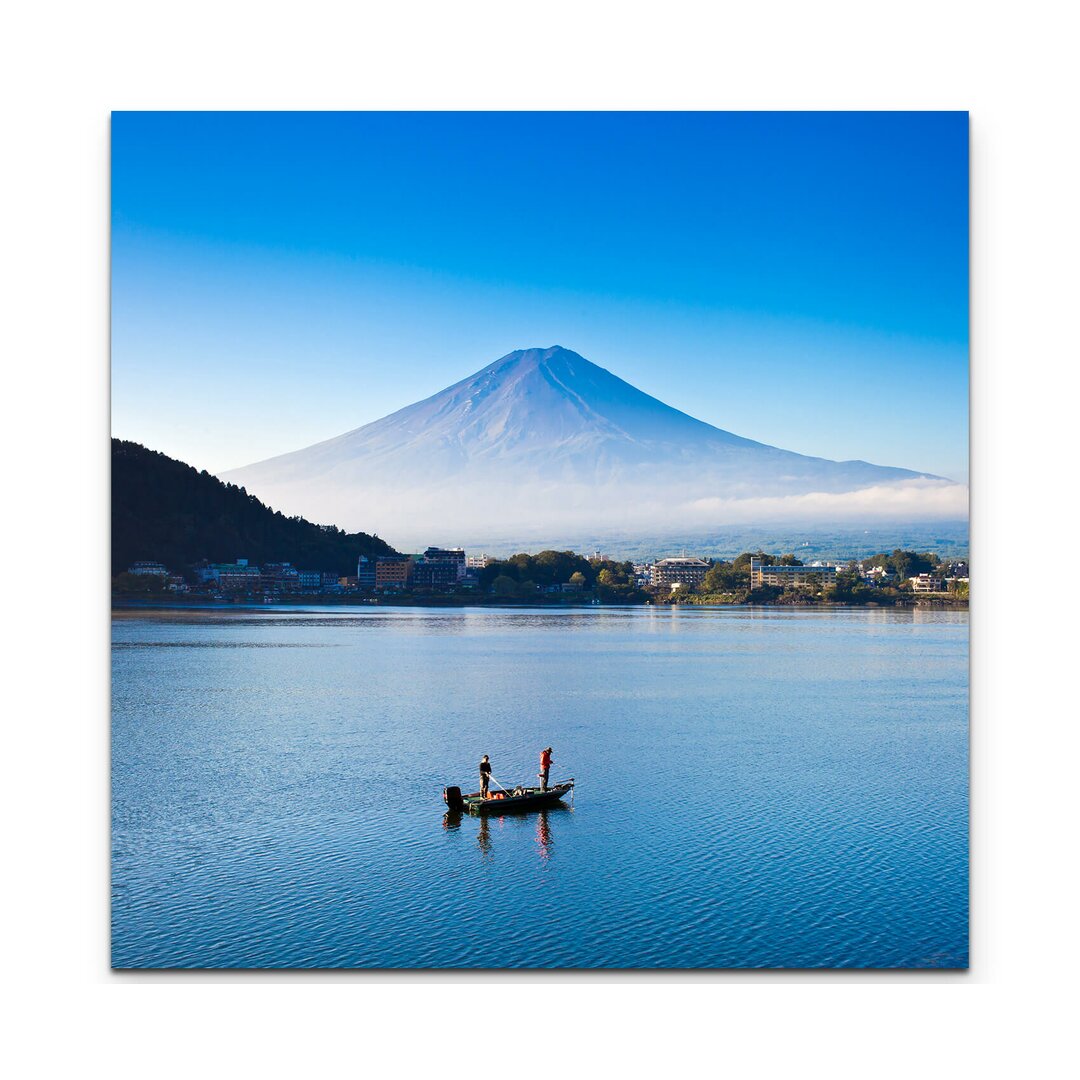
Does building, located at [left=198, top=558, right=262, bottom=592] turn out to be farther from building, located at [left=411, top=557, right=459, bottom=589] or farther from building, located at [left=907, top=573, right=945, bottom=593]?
building, located at [left=907, top=573, right=945, bottom=593]

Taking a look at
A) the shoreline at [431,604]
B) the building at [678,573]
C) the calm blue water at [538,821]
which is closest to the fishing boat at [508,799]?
the calm blue water at [538,821]

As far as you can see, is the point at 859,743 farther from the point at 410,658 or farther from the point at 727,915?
the point at 410,658

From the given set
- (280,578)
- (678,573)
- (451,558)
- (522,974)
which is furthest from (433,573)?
(522,974)

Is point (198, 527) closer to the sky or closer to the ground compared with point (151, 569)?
Result: closer to the sky

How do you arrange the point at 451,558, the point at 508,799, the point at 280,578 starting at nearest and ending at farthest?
1. the point at 508,799
2. the point at 280,578
3. the point at 451,558

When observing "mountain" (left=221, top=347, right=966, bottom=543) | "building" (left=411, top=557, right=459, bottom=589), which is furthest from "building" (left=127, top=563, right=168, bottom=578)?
"building" (left=411, top=557, right=459, bottom=589)

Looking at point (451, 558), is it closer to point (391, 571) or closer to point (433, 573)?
point (433, 573)
